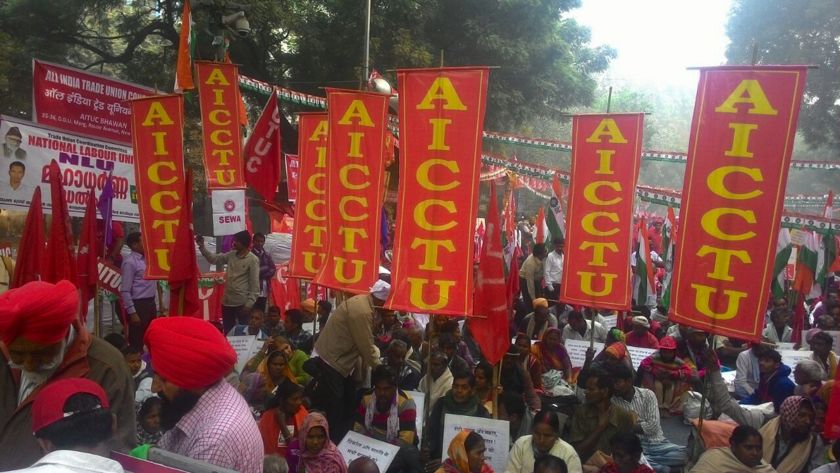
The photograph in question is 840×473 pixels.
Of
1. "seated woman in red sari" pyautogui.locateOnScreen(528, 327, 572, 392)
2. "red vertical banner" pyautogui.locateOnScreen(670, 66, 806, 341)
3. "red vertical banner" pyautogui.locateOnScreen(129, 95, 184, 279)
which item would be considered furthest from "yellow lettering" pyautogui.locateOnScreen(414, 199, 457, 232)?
"seated woman in red sari" pyautogui.locateOnScreen(528, 327, 572, 392)

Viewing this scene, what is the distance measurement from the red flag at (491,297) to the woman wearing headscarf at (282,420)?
1.49 meters

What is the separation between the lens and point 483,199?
3036 centimetres

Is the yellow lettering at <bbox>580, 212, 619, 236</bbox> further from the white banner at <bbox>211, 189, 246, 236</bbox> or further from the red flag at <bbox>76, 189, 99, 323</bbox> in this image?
the red flag at <bbox>76, 189, 99, 323</bbox>

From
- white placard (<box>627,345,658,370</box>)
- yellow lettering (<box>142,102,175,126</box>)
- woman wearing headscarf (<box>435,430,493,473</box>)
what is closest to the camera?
woman wearing headscarf (<box>435,430,493,473</box>)

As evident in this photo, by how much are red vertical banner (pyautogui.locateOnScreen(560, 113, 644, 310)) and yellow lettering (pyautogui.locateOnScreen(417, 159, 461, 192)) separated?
1452 mm

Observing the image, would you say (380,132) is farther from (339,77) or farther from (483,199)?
(483,199)

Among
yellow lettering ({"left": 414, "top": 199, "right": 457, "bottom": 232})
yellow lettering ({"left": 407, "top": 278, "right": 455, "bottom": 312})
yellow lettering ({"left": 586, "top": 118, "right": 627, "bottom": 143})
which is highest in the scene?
yellow lettering ({"left": 586, "top": 118, "right": 627, "bottom": 143})

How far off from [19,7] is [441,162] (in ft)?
51.6

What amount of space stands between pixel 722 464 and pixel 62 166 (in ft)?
19.5

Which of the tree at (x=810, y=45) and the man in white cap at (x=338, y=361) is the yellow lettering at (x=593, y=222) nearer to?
the man in white cap at (x=338, y=361)

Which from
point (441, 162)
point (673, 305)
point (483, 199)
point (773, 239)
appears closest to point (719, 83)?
point (773, 239)

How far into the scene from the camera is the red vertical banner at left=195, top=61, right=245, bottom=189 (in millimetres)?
8117

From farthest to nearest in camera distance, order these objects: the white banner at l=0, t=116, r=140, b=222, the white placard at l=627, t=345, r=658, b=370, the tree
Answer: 1. the tree
2. the white placard at l=627, t=345, r=658, b=370
3. the white banner at l=0, t=116, r=140, b=222

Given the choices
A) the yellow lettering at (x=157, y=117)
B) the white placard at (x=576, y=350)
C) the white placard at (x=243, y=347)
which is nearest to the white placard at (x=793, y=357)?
the white placard at (x=576, y=350)
